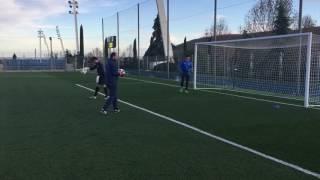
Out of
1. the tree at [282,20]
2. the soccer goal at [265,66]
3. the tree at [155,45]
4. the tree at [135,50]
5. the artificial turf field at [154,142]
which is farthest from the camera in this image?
the tree at [155,45]

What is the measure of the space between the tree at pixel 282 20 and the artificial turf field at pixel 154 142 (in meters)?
18.2

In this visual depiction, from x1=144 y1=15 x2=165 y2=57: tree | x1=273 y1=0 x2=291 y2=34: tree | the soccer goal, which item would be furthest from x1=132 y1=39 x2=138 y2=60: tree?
the soccer goal

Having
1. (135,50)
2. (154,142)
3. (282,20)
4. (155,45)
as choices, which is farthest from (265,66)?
(155,45)

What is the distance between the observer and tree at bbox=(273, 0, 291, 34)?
3422 cm

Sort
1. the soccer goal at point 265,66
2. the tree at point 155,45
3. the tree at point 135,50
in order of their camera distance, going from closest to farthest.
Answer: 1. the soccer goal at point 265,66
2. the tree at point 135,50
3. the tree at point 155,45

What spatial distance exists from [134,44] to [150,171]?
41239 mm

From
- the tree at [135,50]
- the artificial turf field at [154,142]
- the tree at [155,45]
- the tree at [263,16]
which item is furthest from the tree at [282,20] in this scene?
the artificial turf field at [154,142]

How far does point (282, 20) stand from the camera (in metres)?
34.8

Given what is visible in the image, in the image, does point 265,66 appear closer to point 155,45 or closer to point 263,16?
point 263,16

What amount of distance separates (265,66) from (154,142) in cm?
1503

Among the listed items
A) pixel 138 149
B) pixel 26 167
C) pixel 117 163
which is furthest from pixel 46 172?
pixel 138 149

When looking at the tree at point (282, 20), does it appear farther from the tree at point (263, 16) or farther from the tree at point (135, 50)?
the tree at point (135, 50)

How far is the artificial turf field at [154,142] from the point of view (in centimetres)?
778

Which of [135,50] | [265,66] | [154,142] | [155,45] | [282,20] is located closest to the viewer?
[154,142]
